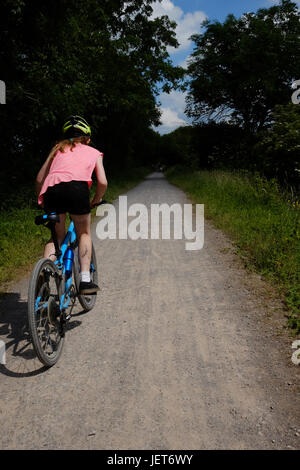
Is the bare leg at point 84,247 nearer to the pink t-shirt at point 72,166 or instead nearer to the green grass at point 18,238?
the pink t-shirt at point 72,166

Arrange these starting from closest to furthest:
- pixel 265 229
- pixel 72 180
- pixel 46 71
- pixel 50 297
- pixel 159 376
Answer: pixel 159 376 < pixel 50 297 < pixel 72 180 < pixel 265 229 < pixel 46 71

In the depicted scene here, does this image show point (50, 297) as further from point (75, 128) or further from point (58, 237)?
point (75, 128)

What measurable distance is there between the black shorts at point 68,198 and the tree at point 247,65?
27411mm

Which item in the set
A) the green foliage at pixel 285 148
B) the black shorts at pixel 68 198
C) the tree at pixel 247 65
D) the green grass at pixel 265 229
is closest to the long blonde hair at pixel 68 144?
the black shorts at pixel 68 198

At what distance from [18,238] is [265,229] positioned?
16.2ft

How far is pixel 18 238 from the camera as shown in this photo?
6504 mm

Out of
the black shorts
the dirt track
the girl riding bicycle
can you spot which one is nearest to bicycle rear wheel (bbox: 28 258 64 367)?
the dirt track

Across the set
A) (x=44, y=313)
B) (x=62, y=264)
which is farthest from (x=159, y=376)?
(x=62, y=264)

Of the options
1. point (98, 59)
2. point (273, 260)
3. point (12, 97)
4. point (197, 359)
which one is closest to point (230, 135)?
point (98, 59)

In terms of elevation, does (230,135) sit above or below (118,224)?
above

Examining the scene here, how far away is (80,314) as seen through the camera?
384cm

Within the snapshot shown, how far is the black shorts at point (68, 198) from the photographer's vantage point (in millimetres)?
2947

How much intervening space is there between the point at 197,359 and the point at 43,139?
1528 centimetres
